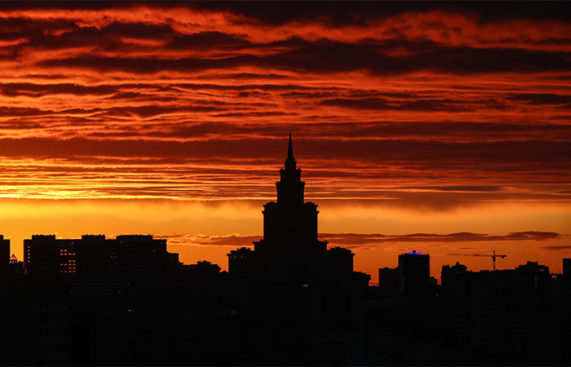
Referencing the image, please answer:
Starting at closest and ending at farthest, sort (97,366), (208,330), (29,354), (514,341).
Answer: (29,354) → (97,366) → (208,330) → (514,341)

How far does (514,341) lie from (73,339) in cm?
7057

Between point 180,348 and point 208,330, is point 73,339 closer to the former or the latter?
point 180,348

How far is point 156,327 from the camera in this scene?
6073 inches

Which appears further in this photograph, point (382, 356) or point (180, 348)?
point (382, 356)

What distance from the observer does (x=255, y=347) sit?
512 feet

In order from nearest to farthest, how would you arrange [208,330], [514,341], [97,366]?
[97,366] → [208,330] → [514,341]

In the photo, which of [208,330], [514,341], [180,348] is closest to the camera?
[180,348]

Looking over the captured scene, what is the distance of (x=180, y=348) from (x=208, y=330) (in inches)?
476

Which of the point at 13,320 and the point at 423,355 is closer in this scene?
the point at 13,320

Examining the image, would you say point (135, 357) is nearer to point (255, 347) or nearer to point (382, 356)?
point (255, 347)

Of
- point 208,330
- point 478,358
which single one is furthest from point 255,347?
point 478,358

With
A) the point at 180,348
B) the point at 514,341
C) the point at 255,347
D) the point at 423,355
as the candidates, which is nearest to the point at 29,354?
the point at 180,348

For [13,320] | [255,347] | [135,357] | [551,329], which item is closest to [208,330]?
[255,347]

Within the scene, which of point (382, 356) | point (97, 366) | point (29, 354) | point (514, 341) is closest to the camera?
point (29, 354)
